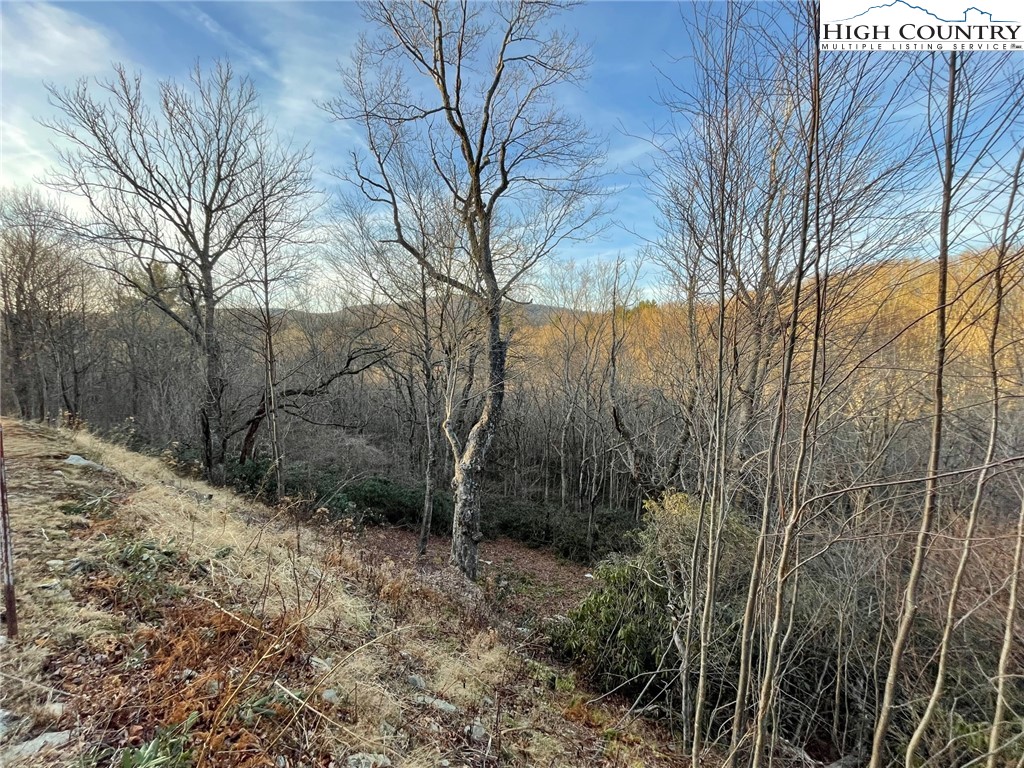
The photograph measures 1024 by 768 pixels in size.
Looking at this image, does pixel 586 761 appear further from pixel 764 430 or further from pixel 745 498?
pixel 745 498

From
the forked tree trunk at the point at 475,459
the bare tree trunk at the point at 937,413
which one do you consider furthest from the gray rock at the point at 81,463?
the bare tree trunk at the point at 937,413

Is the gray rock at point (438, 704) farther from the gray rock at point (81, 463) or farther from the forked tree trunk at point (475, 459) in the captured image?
the gray rock at point (81, 463)

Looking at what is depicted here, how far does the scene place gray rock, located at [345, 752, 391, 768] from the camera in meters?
2.24

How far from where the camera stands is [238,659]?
8.42 feet

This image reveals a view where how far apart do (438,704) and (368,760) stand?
3.05 ft

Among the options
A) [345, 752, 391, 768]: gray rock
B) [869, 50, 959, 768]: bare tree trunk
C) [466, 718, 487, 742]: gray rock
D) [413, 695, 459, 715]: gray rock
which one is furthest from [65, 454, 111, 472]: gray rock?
[869, 50, 959, 768]: bare tree trunk

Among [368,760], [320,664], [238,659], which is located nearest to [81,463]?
[238,659]

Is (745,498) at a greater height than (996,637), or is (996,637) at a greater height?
(745,498)

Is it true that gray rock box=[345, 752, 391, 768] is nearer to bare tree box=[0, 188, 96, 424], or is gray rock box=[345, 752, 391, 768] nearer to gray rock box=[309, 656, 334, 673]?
gray rock box=[309, 656, 334, 673]

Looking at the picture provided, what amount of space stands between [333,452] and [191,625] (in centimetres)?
1359

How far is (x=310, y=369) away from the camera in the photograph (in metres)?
17.5

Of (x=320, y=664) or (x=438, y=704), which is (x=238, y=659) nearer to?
(x=320, y=664)

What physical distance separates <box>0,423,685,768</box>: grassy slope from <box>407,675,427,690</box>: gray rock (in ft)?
0.14

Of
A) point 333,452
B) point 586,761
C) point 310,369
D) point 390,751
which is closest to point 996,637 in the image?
point 586,761
